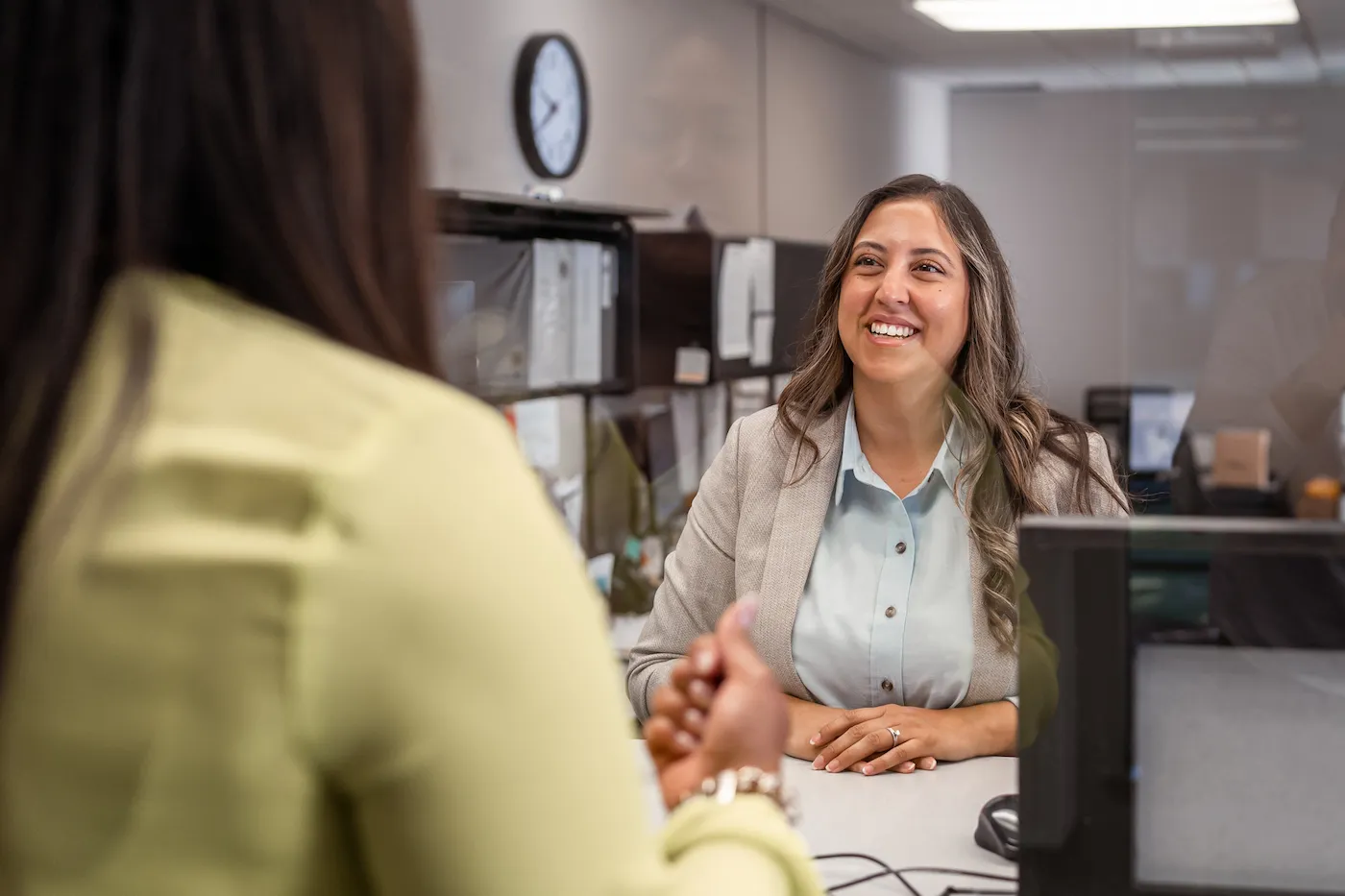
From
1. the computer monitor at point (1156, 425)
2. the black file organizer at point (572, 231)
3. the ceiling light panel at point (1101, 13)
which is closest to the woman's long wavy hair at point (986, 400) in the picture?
the black file organizer at point (572, 231)

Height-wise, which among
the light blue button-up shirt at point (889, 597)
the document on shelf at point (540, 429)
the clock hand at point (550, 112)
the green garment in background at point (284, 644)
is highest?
the clock hand at point (550, 112)

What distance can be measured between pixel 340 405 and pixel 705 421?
143 inches

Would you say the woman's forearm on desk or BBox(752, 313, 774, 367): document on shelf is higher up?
BBox(752, 313, 774, 367): document on shelf

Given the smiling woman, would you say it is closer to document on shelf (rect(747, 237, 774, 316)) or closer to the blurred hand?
the blurred hand

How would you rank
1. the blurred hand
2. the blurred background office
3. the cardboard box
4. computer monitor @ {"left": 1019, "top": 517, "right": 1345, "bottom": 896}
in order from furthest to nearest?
the cardboard box < the blurred background office < computer monitor @ {"left": 1019, "top": 517, "right": 1345, "bottom": 896} < the blurred hand

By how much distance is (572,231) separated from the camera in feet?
11.1

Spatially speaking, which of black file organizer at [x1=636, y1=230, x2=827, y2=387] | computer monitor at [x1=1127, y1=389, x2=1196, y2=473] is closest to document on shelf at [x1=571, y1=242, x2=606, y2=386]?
black file organizer at [x1=636, y1=230, x2=827, y2=387]

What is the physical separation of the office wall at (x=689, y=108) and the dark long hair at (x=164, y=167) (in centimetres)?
224

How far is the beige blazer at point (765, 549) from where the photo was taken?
184 centimetres

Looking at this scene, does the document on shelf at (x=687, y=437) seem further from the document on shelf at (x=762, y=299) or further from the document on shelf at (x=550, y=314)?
the document on shelf at (x=550, y=314)

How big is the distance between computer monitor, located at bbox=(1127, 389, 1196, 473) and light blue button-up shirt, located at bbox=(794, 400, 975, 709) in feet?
15.5

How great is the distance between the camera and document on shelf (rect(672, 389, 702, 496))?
12.9ft

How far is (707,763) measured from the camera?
753mm

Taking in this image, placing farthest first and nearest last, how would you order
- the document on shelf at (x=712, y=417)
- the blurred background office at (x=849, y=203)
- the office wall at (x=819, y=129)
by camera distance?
the office wall at (x=819, y=129) → the document on shelf at (x=712, y=417) → the blurred background office at (x=849, y=203)
